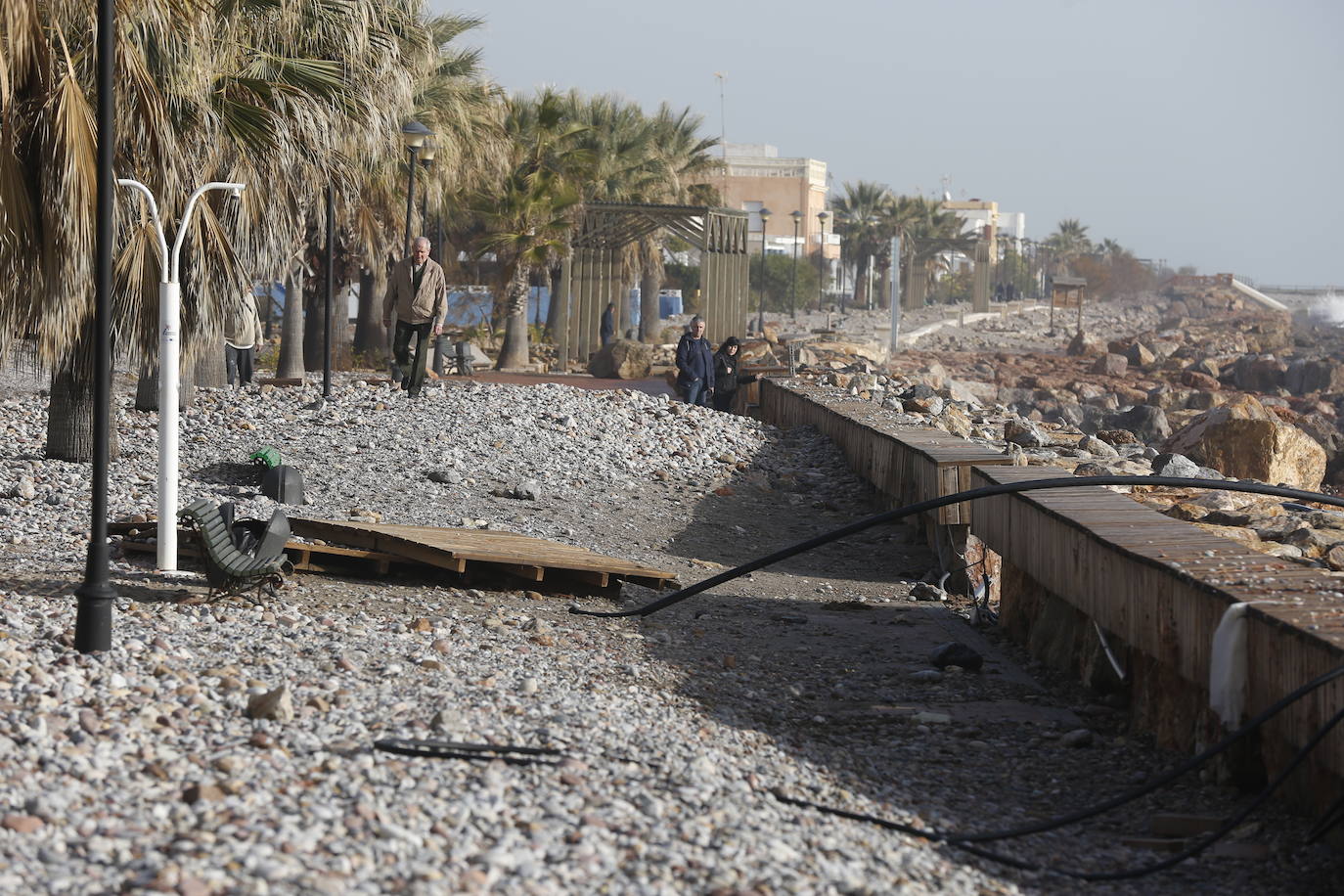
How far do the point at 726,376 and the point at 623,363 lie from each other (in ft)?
27.9

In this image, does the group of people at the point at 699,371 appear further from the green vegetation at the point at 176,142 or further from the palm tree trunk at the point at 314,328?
the palm tree trunk at the point at 314,328

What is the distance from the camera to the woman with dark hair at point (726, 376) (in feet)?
79.4

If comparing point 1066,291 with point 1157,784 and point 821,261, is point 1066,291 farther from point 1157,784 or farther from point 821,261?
point 1157,784

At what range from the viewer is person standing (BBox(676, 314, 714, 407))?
22.6 metres

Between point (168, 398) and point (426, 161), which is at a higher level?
point (426, 161)

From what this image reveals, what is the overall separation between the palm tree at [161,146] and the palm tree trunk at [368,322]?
16967mm

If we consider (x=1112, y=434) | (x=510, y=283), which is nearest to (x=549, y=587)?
(x=1112, y=434)

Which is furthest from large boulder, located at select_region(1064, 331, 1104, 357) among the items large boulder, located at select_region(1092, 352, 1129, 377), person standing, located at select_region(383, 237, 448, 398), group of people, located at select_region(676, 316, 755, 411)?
person standing, located at select_region(383, 237, 448, 398)

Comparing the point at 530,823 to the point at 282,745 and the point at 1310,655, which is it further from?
the point at 1310,655

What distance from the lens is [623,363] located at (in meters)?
32.5

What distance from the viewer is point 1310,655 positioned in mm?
6012

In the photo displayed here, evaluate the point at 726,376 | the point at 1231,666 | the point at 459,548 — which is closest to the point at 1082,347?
the point at 726,376

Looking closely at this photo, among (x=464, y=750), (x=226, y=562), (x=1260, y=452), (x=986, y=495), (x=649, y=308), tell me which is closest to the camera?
(x=464, y=750)

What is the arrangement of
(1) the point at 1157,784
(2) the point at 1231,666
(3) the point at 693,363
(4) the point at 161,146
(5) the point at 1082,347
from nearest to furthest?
1. (1) the point at 1157,784
2. (2) the point at 1231,666
3. (4) the point at 161,146
4. (3) the point at 693,363
5. (5) the point at 1082,347
